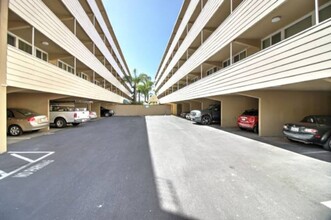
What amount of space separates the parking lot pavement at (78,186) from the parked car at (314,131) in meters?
6.37

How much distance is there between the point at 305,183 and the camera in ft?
14.1

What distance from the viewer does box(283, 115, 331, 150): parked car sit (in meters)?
7.52

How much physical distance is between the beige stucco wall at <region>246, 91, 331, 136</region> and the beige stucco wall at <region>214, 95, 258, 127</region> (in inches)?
184

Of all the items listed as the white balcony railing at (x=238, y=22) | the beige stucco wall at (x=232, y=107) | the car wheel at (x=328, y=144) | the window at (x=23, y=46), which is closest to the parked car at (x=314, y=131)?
the car wheel at (x=328, y=144)

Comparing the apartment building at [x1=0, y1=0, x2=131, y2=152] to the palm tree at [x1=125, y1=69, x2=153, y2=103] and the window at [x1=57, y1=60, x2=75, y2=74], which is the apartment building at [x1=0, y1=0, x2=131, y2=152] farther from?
the palm tree at [x1=125, y1=69, x2=153, y2=103]

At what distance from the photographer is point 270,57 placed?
7.59 meters

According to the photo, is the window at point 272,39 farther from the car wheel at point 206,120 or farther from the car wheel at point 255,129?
the car wheel at point 206,120

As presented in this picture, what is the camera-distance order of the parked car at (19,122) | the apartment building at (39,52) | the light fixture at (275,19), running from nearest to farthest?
the apartment building at (39,52) < the light fixture at (275,19) < the parked car at (19,122)

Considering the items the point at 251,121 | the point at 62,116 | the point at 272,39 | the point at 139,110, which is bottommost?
the point at 251,121

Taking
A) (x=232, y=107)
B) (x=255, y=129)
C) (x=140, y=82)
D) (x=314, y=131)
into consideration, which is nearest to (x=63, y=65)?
(x=232, y=107)

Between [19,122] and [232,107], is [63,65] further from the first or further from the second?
[232,107]

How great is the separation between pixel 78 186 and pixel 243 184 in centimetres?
358

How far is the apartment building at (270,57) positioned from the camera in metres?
5.88

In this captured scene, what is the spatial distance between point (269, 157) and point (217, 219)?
4395mm
